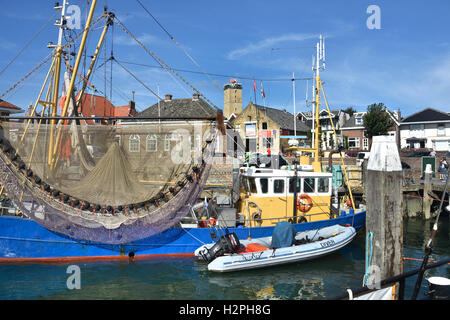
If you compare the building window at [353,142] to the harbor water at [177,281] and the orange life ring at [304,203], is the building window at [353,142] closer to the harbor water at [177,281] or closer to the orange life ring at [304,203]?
the orange life ring at [304,203]

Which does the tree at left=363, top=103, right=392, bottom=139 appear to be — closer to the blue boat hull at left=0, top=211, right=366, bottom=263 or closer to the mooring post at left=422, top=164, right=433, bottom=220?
the mooring post at left=422, top=164, right=433, bottom=220

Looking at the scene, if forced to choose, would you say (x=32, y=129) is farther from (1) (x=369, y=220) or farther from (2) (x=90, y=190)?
(1) (x=369, y=220)

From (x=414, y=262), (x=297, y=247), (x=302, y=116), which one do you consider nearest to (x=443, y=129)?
(x=302, y=116)

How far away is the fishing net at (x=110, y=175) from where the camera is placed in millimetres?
9188

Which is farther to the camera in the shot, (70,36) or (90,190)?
(70,36)

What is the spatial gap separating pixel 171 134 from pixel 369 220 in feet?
18.8

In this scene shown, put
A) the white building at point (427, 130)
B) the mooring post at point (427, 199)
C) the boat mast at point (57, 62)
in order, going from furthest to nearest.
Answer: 1. the white building at point (427, 130)
2. the mooring post at point (427, 199)
3. the boat mast at point (57, 62)

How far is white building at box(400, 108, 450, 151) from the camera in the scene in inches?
1517

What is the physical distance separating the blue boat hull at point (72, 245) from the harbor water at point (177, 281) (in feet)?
0.87

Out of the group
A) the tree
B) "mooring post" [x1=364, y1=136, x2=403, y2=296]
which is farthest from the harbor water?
the tree

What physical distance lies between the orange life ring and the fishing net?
531cm

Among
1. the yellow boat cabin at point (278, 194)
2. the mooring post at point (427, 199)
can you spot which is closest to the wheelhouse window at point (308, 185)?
the yellow boat cabin at point (278, 194)

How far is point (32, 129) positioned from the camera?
9461 millimetres

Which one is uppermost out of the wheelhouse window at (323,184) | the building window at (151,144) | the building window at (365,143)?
the building window at (365,143)
